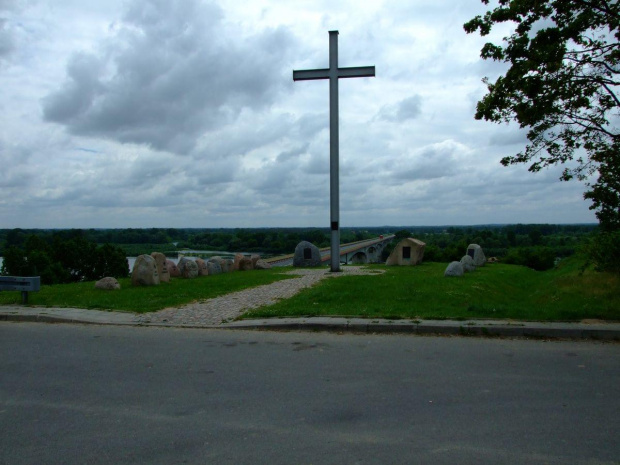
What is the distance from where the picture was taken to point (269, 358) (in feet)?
23.6

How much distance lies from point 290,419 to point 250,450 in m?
0.73

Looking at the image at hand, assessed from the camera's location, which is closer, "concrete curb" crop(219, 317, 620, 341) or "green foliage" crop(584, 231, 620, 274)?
"concrete curb" crop(219, 317, 620, 341)

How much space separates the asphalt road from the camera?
420 centimetres

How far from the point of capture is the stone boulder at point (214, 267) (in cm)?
2212

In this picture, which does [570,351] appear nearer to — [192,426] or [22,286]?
[192,426]

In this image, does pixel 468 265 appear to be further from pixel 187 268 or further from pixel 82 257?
pixel 82 257

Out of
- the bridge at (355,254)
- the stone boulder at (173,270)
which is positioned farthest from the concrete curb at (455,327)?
the bridge at (355,254)

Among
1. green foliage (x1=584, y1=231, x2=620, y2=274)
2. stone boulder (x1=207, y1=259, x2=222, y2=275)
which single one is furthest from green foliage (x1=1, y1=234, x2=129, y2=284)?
green foliage (x1=584, y1=231, x2=620, y2=274)

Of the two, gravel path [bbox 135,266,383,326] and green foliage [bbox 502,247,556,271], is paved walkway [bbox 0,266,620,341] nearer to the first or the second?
gravel path [bbox 135,266,383,326]

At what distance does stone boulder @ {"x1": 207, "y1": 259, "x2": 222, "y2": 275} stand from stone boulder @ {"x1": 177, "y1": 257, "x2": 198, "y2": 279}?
1736 mm

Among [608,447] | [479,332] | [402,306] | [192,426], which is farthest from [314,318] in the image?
[608,447]

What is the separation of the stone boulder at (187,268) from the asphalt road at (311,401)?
11.7 meters

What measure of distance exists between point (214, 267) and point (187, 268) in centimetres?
227

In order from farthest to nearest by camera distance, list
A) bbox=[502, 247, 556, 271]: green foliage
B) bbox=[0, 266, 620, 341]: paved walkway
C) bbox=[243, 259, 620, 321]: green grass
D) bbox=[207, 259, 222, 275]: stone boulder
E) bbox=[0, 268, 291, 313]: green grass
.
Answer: bbox=[502, 247, 556, 271]: green foliage → bbox=[207, 259, 222, 275]: stone boulder → bbox=[0, 268, 291, 313]: green grass → bbox=[243, 259, 620, 321]: green grass → bbox=[0, 266, 620, 341]: paved walkway
